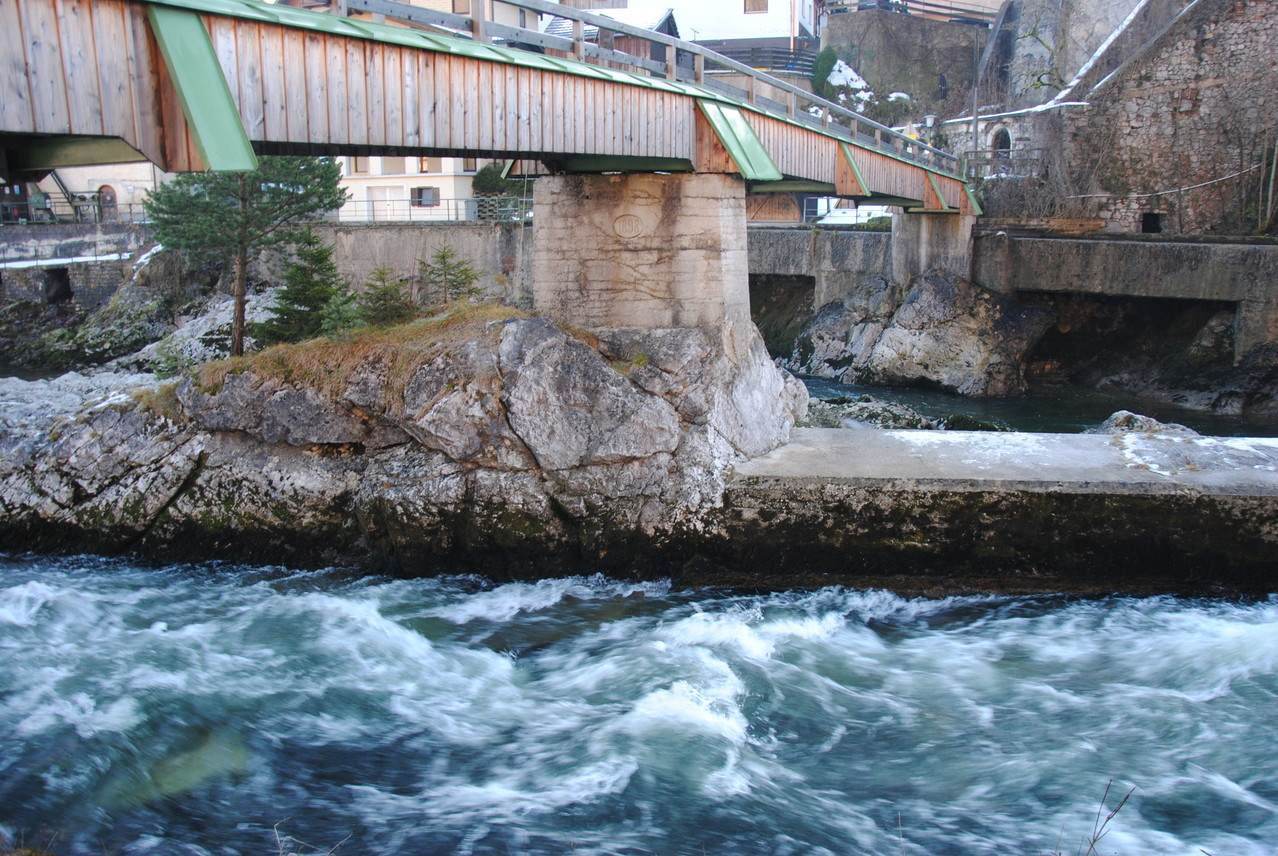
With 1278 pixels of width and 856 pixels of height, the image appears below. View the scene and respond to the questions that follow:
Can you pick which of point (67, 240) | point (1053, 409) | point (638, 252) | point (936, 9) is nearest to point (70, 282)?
point (67, 240)

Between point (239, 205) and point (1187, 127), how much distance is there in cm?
2137

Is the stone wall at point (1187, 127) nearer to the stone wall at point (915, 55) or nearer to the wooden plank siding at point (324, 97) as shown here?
the stone wall at point (915, 55)

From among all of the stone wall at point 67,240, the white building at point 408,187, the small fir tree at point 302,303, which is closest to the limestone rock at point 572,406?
the small fir tree at point 302,303

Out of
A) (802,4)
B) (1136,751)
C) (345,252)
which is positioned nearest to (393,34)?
(1136,751)

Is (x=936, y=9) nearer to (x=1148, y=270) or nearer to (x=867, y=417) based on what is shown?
(x=1148, y=270)

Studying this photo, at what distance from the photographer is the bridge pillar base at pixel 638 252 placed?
10.9 metres

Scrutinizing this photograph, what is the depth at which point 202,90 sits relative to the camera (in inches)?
233

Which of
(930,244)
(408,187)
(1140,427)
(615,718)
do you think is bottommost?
(615,718)

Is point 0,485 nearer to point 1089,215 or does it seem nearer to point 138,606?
point 138,606

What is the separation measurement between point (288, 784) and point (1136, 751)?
5.35 meters

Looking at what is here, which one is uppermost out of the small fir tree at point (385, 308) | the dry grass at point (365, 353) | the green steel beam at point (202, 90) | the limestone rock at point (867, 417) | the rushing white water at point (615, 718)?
the green steel beam at point (202, 90)

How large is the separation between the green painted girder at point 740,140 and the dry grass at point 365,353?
9.04ft

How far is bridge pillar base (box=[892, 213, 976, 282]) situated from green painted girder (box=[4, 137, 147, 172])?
1939 cm

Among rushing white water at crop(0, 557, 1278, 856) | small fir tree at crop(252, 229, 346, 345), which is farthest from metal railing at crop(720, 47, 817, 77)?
rushing white water at crop(0, 557, 1278, 856)
